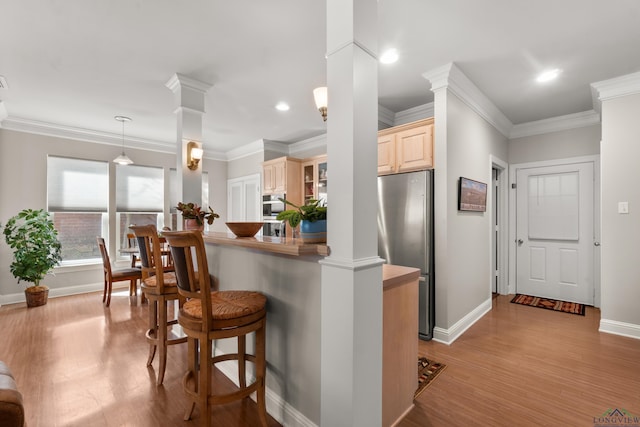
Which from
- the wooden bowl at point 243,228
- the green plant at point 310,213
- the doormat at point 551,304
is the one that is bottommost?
the doormat at point 551,304

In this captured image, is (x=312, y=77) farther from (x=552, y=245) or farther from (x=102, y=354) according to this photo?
(x=552, y=245)

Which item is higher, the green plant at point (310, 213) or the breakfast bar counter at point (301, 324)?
the green plant at point (310, 213)

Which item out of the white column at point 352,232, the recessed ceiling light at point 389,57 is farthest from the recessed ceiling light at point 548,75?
the white column at point 352,232

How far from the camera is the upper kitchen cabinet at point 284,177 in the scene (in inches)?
207

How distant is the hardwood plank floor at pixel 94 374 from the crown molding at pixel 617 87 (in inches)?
175

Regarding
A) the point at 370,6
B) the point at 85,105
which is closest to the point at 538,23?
the point at 370,6

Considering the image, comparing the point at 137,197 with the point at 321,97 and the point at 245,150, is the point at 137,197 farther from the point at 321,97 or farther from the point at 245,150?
the point at 321,97

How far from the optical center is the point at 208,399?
160 centimetres

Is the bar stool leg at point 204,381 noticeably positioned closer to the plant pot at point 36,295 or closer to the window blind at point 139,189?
the plant pot at point 36,295

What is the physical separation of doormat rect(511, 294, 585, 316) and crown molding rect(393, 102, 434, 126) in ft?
9.74

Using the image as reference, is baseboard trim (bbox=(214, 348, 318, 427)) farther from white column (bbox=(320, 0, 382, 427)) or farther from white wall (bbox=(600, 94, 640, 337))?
white wall (bbox=(600, 94, 640, 337))

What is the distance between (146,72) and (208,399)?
9.94 ft

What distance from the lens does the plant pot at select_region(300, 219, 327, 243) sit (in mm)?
1604

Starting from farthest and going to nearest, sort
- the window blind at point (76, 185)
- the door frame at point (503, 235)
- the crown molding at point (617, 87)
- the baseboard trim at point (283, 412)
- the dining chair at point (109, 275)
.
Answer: the window blind at point (76, 185) < the door frame at point (503, 235) < the dining chair at point (109, 275) < the crown molding at point (617, 87) < the baseboard trim at point (283, 412)
